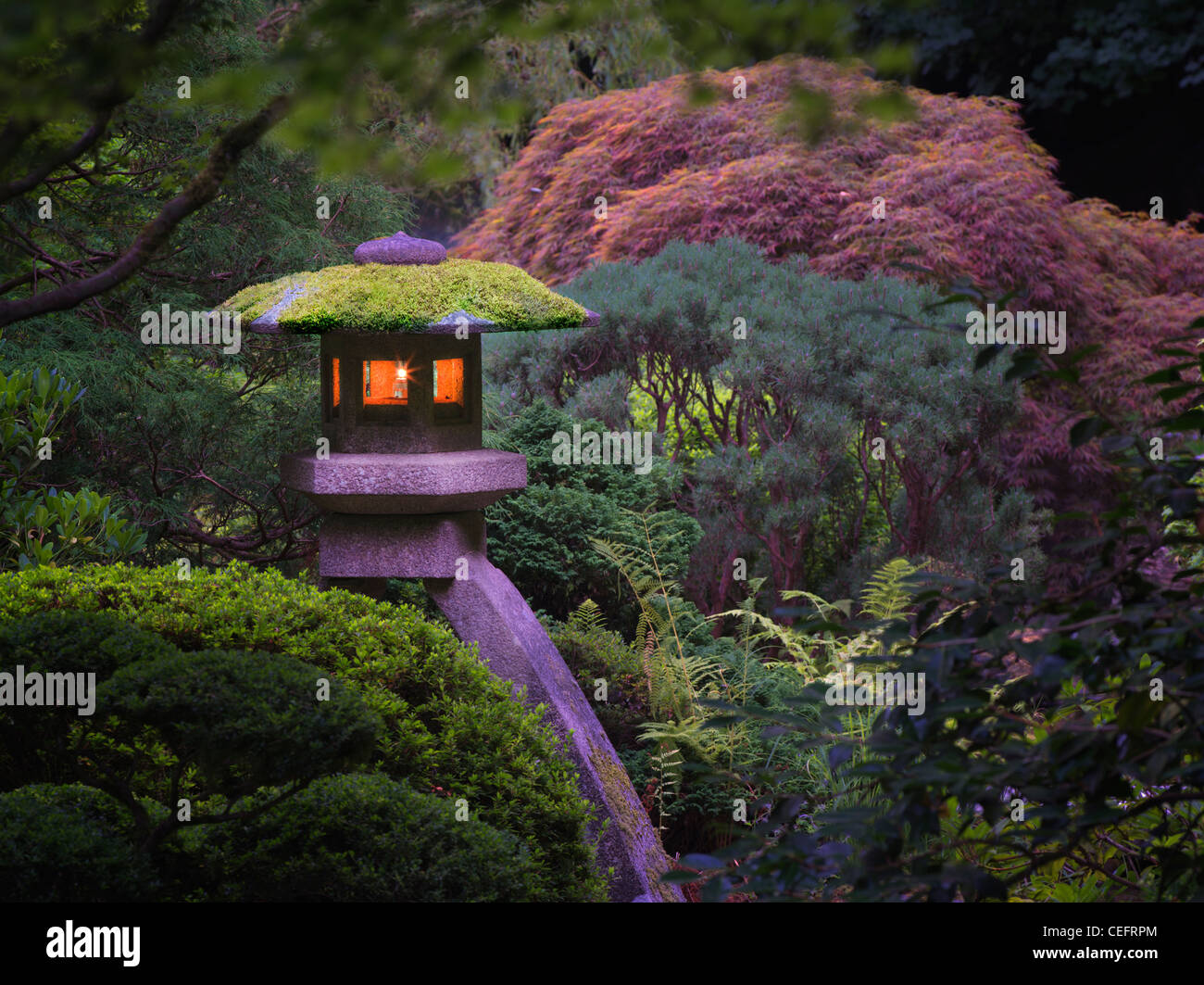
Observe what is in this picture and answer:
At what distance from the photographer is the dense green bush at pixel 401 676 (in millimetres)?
4203

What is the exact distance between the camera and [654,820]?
5.97 m

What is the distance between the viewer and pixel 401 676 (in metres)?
4.46

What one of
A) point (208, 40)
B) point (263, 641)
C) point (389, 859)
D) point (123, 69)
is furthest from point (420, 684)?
point (208, 40)

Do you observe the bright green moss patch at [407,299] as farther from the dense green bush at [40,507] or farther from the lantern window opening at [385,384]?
the dense green bush at [40,507]

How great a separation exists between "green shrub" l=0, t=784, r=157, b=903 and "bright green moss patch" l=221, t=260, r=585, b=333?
222cm

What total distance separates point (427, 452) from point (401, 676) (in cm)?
104

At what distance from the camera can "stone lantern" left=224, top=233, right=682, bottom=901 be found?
187 inches

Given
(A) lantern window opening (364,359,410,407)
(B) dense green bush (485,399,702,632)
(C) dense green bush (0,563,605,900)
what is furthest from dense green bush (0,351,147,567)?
(B) dense green bush (485,399,702,632)

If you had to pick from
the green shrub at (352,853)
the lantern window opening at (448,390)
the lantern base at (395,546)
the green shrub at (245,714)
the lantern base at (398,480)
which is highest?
the lantern window opening at (448,390)

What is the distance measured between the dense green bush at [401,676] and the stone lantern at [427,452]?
0.48 metres

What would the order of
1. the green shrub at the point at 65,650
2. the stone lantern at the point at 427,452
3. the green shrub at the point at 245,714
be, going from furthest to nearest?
1. the stone lantern at the point at 427,452
2. the green shrub at the point at 65,650
3. the green shrub at the point at 245,714

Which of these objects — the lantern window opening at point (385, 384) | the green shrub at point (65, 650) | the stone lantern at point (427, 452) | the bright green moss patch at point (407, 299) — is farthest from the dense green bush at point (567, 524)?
the green shrub at point (65, 650)

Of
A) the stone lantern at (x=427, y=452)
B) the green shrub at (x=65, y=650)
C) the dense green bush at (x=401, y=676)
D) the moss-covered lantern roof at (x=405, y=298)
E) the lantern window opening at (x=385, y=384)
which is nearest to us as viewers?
the green shrub at (x=65, y=650)

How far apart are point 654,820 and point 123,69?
4.74 meters
